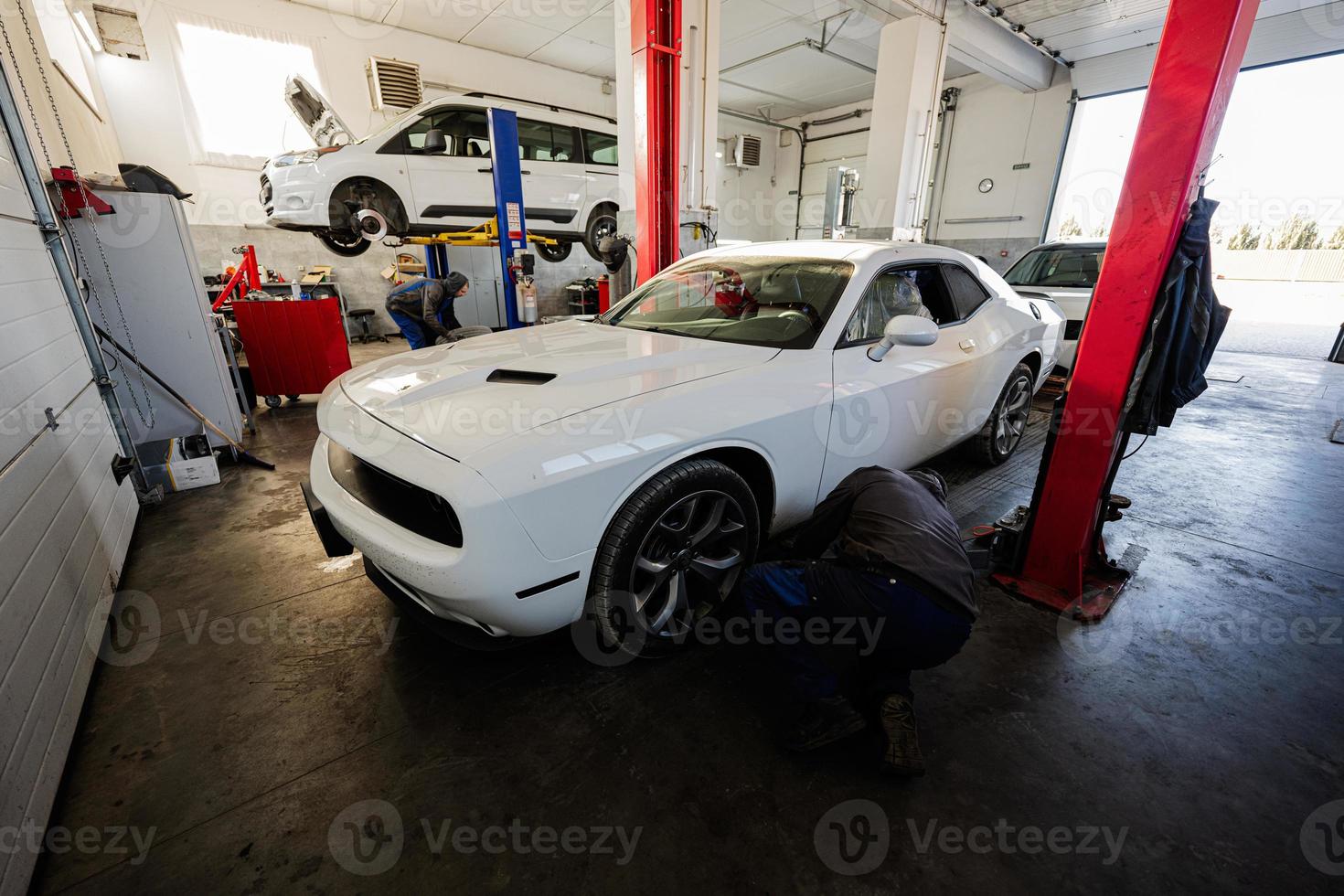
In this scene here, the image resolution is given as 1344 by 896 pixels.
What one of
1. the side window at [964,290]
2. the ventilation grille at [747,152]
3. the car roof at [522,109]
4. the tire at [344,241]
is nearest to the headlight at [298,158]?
the tire at [344,241]

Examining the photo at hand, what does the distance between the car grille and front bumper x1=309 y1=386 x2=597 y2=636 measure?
0.02 metres

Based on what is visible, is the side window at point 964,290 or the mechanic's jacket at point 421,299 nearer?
the side window at point 964,290

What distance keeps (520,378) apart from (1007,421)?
3.28 metres

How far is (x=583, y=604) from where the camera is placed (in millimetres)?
1620

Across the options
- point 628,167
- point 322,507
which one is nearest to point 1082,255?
point 628,167

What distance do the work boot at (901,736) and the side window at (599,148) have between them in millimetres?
8381

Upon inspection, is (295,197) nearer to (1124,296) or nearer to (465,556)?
(465,556)

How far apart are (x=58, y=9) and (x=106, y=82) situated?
5.72ft

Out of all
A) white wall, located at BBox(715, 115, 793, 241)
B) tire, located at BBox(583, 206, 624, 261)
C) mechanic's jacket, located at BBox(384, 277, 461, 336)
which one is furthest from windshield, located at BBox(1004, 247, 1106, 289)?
white wall, located at BBox(715, 115, 793, 241)

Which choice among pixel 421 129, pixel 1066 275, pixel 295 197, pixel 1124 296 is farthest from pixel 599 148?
pixel 1124 296

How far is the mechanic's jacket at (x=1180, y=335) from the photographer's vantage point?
1.88 meters

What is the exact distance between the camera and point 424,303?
5.53 metres

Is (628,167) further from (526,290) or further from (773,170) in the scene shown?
(773,170)

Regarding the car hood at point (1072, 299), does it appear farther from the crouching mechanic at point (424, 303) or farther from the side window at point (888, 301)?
the crouching mechanic at point (424, 303)
